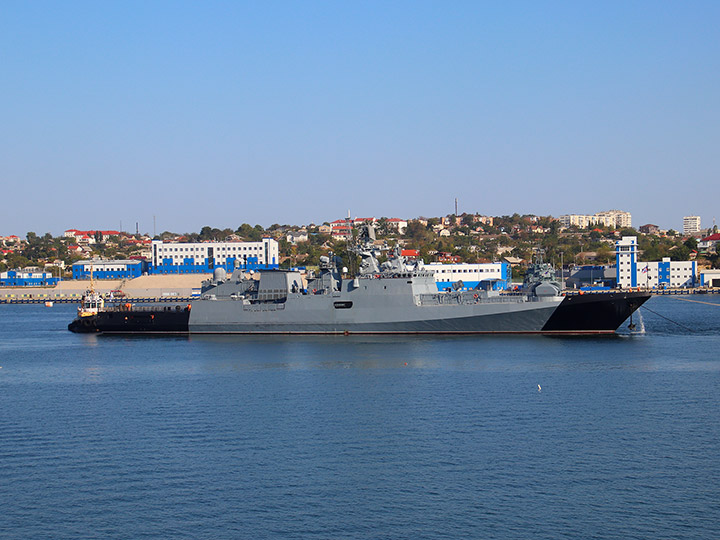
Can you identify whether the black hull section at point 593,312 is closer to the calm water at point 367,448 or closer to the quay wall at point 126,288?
the calm water at point 367,448

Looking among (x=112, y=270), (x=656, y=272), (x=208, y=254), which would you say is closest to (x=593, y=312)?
(x=656, y=272)

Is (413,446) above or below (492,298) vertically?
below

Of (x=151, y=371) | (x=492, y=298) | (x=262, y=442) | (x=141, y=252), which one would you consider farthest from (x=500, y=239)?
(x=262, y=442)

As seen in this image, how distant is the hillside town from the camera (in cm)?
9762

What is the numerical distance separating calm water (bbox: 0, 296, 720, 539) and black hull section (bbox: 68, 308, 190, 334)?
13558 millimetres

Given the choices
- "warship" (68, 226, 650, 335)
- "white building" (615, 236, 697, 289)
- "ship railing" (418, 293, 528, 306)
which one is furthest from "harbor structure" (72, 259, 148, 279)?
"ship railing" (418, 293, 528, 306)

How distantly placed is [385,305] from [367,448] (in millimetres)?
22452

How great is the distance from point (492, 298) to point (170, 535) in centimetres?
2922

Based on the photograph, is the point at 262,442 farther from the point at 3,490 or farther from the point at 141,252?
the point at 141,252

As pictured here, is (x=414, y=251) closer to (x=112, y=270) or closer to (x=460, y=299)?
(x=112, y=270)

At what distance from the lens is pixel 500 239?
162 m

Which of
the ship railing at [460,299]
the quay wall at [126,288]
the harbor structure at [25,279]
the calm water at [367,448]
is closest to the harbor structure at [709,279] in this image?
the quay wall at [126,288]

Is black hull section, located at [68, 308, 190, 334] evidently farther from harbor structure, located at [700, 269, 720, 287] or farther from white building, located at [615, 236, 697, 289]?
harbor structure, located at [700, 269, 720, 287]

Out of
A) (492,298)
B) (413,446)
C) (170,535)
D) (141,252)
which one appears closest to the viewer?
(170,535)
